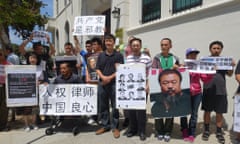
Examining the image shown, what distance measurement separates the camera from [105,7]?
12781mm

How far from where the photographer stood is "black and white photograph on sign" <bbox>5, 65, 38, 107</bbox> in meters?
5.08

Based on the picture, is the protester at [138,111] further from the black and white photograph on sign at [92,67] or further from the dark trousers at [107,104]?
the black and white photograph on sign at [92,67]

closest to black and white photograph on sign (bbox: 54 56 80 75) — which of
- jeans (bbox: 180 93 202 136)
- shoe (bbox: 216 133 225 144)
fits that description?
jeans (bbox: 180 93 202 136)

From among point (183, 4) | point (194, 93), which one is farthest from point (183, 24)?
point (194, 93)

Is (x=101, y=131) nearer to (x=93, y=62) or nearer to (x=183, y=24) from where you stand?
(x=93, y=62)

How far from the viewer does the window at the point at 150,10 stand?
25.5ft

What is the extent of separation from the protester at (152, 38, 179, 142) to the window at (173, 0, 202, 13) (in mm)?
2450

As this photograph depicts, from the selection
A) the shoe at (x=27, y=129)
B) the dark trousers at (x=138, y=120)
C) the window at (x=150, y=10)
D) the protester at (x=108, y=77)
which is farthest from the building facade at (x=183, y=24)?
the shoe at (x=27, y=129)

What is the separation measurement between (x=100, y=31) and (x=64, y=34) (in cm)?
1371

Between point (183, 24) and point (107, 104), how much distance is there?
3.11 m

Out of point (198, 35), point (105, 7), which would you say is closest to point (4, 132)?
point (198, 35)

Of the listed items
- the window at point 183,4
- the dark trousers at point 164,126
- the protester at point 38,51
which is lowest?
the dark trousers at point 164,126

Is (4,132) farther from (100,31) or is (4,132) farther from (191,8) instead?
(191,8)

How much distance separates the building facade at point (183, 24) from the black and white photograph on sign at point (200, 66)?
1226 millimetres
